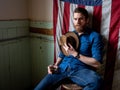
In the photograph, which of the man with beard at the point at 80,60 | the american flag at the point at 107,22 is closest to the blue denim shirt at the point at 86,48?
the man with beard at the point at 80,60

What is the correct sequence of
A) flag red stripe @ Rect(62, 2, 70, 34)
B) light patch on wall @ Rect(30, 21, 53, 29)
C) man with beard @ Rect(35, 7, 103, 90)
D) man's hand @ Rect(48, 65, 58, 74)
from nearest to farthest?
man with beard @ Rect(35, 7, 103, 90), man's hand @ Rect(48, 65, 58, 74), flag red stripe @ Rect(62, 2, 70, 34), light patch on wall @ Rect(30, 21, 53, 29)

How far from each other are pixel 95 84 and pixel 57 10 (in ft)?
3.11

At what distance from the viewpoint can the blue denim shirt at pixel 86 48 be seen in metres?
1.73

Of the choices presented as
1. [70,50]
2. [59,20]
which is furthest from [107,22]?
[59,20]

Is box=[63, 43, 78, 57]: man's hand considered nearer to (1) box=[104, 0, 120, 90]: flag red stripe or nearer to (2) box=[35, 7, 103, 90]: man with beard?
(2) box=[35, 7, 103, 90]: man with beard

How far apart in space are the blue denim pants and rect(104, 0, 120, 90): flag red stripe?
0.26 m

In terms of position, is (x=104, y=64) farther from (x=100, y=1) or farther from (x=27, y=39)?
(x=27, y=39)

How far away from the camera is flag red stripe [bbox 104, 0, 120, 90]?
1.76m

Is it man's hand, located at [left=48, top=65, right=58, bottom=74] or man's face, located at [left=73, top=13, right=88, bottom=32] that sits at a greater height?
man's face, located at [left=73, top=13, right=88, bottom=32]

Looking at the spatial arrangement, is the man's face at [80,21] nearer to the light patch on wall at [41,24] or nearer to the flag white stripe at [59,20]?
the flag white stripe at [59,20]

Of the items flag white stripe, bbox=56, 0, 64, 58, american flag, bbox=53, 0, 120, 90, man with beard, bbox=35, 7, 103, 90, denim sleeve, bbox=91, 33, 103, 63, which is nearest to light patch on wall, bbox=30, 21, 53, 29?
flag white stripe, bbox=56, 0, 64, 58

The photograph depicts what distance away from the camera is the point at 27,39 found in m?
2.55

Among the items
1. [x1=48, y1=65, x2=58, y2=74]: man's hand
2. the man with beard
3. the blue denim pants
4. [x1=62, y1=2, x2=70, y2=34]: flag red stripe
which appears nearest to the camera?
the blue denim pants

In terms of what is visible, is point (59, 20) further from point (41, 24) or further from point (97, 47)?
point (97, 47)
